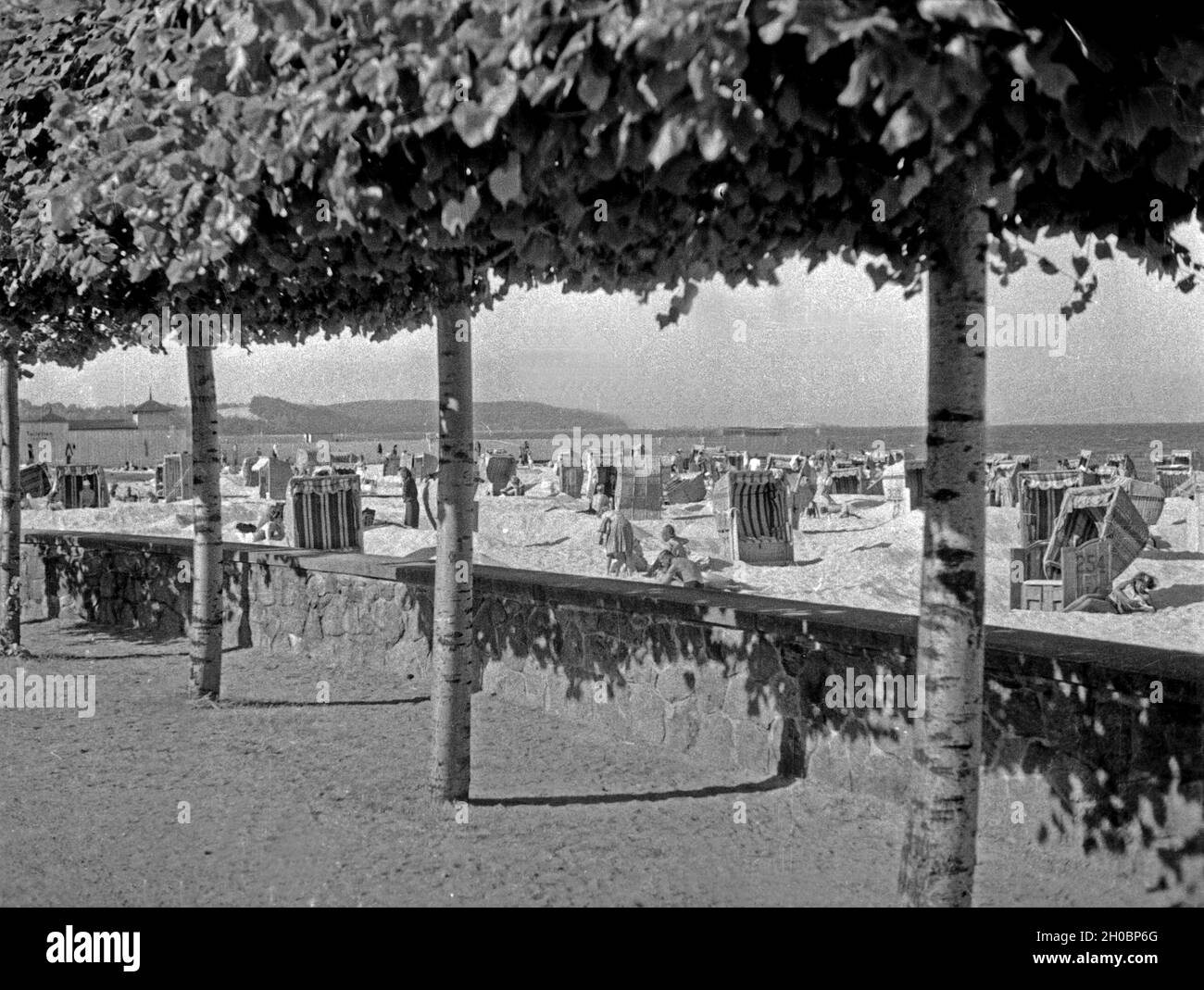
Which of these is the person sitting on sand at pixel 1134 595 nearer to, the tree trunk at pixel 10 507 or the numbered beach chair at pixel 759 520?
the numbered beach chair at pixel 759 520

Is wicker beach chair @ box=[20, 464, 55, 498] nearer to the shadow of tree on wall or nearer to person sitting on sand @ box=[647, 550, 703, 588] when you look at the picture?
person sitting on sand @ box=[647, 550, 703, 588]

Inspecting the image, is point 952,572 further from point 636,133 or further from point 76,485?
point 76,485

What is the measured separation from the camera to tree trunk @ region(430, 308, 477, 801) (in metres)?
5.03

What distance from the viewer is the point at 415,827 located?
4766 mm

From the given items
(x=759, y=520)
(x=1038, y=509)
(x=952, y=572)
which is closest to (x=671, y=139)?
(x=952, y=572)

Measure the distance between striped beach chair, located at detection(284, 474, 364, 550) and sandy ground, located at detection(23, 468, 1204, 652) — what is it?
5.91 ft

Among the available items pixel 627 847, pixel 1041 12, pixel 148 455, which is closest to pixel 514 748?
pixel 627 847

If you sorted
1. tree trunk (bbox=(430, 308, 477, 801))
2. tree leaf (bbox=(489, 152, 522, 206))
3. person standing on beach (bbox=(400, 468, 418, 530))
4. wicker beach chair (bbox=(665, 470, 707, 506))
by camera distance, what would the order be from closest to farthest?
tree leaf (bbox=(489, 152, 522, 206))
tree trunk (bbox=(430, 308, 477, 801))
person standing on beach (bbox=(400, 468, 418, 530))
wicker beach chair (bbox=(665, 470, 707, 506))

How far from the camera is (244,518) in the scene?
65.8 ft

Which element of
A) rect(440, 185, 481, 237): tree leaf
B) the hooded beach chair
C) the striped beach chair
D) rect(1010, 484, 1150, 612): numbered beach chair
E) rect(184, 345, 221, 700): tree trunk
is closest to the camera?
rect(440, 185, 481, 237): tree leaf

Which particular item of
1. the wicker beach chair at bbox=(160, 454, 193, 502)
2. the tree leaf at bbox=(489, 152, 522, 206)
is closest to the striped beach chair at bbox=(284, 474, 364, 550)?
the tree leaf at bbox=(489, 152, 522, 206)

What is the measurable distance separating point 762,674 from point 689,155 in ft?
11.1

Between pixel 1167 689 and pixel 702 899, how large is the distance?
74.3 inches
